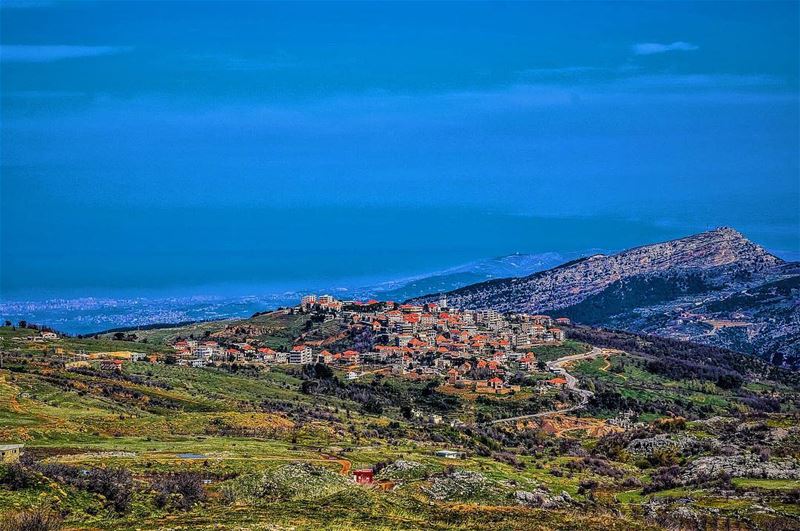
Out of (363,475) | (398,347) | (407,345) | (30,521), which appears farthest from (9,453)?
(407,345)

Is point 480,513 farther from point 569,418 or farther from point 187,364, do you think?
point 187,364

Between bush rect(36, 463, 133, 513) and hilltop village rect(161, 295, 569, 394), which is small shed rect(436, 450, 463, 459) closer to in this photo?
bush rect(36, 463, 133, 513)

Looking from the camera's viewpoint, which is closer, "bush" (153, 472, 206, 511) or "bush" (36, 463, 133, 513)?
"bush" (36, 463, 133, 513)

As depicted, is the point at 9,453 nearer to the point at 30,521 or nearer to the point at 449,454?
the point at 30,521

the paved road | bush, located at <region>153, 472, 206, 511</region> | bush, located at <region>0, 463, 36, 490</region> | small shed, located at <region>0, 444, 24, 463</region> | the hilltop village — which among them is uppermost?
the hilltop village

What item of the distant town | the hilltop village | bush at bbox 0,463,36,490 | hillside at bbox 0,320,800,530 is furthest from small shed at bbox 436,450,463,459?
the hilltop village

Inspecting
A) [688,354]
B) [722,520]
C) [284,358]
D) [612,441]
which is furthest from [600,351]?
[722,520]

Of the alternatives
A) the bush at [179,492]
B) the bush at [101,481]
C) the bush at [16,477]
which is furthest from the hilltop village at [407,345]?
the bush at [16,477]

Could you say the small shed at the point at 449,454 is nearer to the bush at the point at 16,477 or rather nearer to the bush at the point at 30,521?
the bush at the point at 16,477
